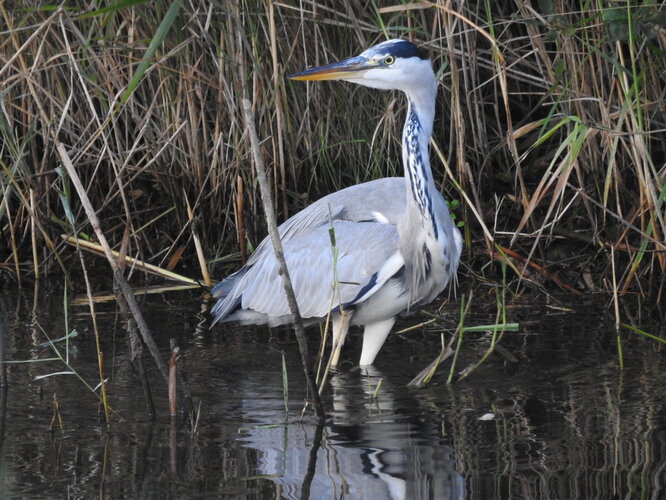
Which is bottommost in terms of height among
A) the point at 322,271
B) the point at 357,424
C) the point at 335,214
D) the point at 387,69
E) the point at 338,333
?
the point at 357,424

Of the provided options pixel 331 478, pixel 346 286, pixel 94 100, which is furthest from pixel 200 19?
pixel 331 478

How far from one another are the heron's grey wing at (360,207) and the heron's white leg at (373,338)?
44cm

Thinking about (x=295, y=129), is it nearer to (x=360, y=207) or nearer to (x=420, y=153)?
(x=360, y=207)

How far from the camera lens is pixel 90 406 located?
4.01 m

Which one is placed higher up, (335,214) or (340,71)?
(340,71)

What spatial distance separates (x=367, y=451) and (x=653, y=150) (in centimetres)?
294

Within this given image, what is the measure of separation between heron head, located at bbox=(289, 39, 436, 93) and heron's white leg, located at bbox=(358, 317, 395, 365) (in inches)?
38.9

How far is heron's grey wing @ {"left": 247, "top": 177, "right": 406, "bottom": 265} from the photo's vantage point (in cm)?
484

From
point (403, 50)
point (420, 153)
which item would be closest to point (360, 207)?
point (420, 153)

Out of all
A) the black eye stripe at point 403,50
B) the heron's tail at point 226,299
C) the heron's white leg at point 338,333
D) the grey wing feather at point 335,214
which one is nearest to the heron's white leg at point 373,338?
the heron's white leg at point 338,333

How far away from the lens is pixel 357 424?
3.83 meters

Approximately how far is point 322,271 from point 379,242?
32 centimetres

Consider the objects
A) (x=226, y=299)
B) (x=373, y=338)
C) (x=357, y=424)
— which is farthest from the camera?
(x=226, y=299)

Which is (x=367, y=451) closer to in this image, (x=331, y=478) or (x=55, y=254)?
(x=331, y=478)
